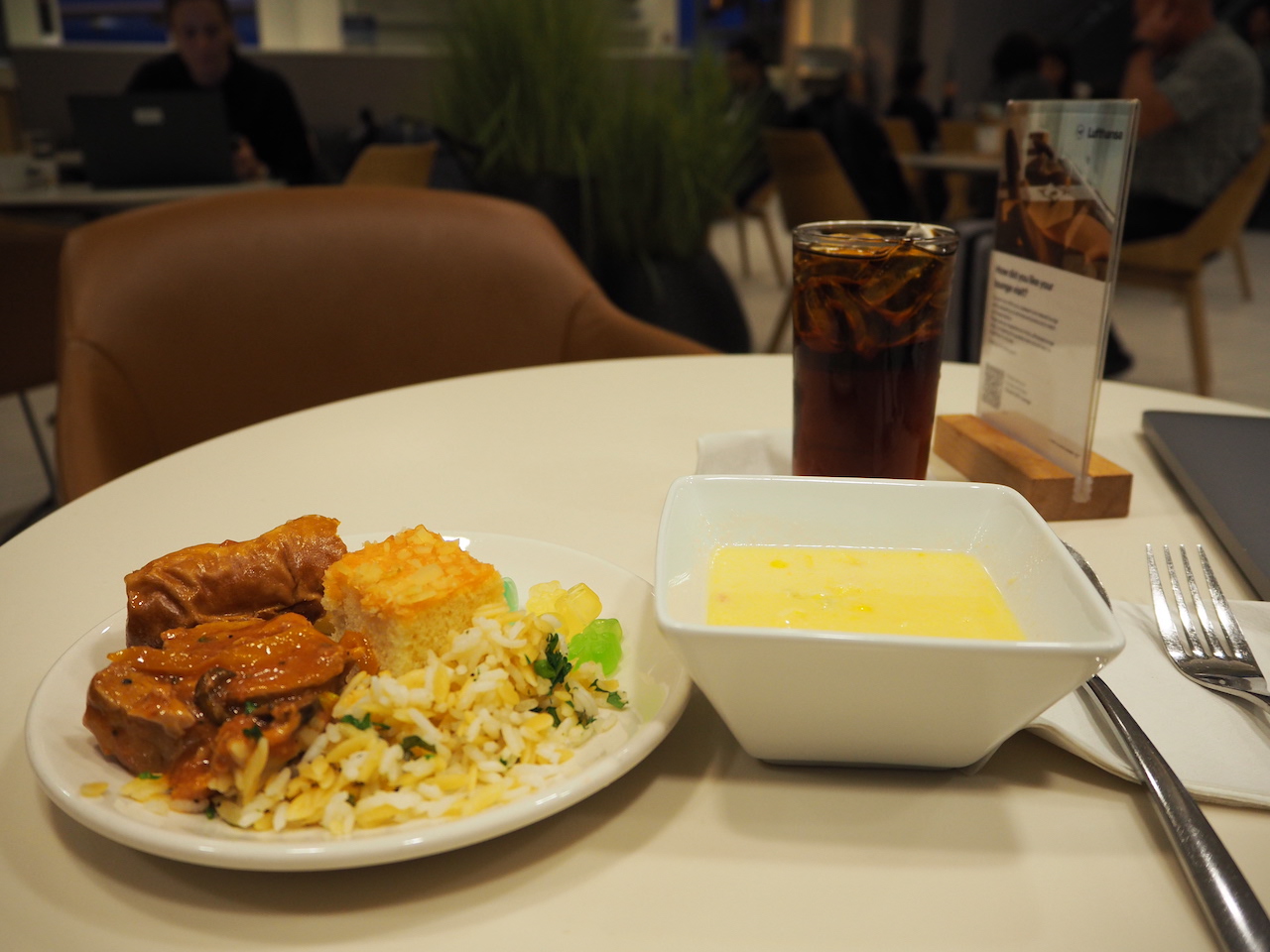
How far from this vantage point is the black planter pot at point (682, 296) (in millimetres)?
2293

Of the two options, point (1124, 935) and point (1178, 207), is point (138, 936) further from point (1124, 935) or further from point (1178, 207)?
point (1178, 207)

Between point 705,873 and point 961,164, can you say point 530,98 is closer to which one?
point 705,873

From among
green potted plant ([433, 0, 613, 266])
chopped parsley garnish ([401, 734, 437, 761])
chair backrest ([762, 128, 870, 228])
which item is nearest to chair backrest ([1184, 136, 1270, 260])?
chair backrest ([762, 128, 870, 228])

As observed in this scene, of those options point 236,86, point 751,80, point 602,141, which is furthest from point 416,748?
point 751,80

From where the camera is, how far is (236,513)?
83cm

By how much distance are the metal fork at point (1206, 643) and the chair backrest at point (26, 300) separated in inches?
97.8

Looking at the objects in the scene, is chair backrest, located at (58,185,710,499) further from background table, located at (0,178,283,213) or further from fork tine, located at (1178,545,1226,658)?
background table, located at (0,178,283,213)

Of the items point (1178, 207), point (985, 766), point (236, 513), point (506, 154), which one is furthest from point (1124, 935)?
point (1178, 207)

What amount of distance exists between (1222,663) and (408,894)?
459mm

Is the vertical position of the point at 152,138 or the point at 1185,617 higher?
the point at 152,138

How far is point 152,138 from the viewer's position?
10.7ft

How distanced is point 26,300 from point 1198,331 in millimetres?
3574

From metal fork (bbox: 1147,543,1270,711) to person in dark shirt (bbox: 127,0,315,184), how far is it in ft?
13.3

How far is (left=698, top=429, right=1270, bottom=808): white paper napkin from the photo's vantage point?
0.49 metres
